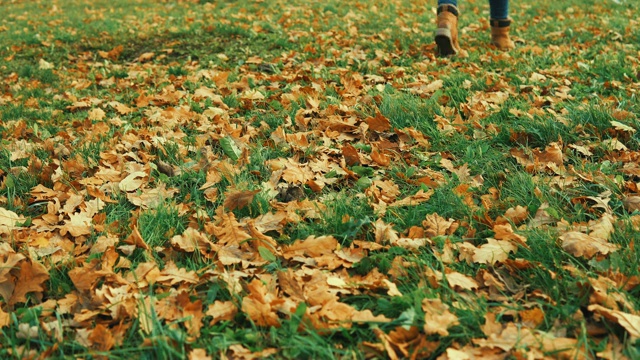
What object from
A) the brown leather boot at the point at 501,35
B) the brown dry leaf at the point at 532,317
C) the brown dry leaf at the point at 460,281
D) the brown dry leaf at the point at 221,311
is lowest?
the brown dry leaf at the point at 532,317

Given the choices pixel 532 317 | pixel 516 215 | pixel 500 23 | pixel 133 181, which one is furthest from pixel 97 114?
pixel 500 23

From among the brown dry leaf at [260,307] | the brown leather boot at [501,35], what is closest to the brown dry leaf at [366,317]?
the brown dry leaf at [260,307]

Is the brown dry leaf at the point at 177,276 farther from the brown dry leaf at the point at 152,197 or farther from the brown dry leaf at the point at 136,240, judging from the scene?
the brown dry leaf at the point at 152,197

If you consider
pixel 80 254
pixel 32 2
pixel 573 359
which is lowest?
pixel 573 359

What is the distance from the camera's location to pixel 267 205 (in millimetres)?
2324

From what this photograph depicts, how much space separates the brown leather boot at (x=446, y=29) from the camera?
15.1ft

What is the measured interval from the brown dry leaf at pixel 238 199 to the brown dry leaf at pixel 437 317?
978 mm

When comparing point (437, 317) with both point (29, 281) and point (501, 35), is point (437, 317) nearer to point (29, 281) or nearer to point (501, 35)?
point (29, 281)

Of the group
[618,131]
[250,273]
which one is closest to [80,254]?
[250,273]

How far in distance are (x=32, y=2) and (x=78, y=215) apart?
371 inches

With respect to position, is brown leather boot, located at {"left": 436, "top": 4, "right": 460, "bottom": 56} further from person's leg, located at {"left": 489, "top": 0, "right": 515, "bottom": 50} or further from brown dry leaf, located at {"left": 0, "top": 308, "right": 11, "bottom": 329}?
brown dry leaf, located at {"left": 0, "top": 308, "right": 11, "bottom": 329}

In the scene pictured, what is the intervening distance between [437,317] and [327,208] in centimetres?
80

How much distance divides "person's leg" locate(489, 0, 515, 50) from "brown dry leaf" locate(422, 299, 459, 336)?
396 centimetres

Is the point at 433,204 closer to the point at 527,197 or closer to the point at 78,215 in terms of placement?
the point at 527,197
